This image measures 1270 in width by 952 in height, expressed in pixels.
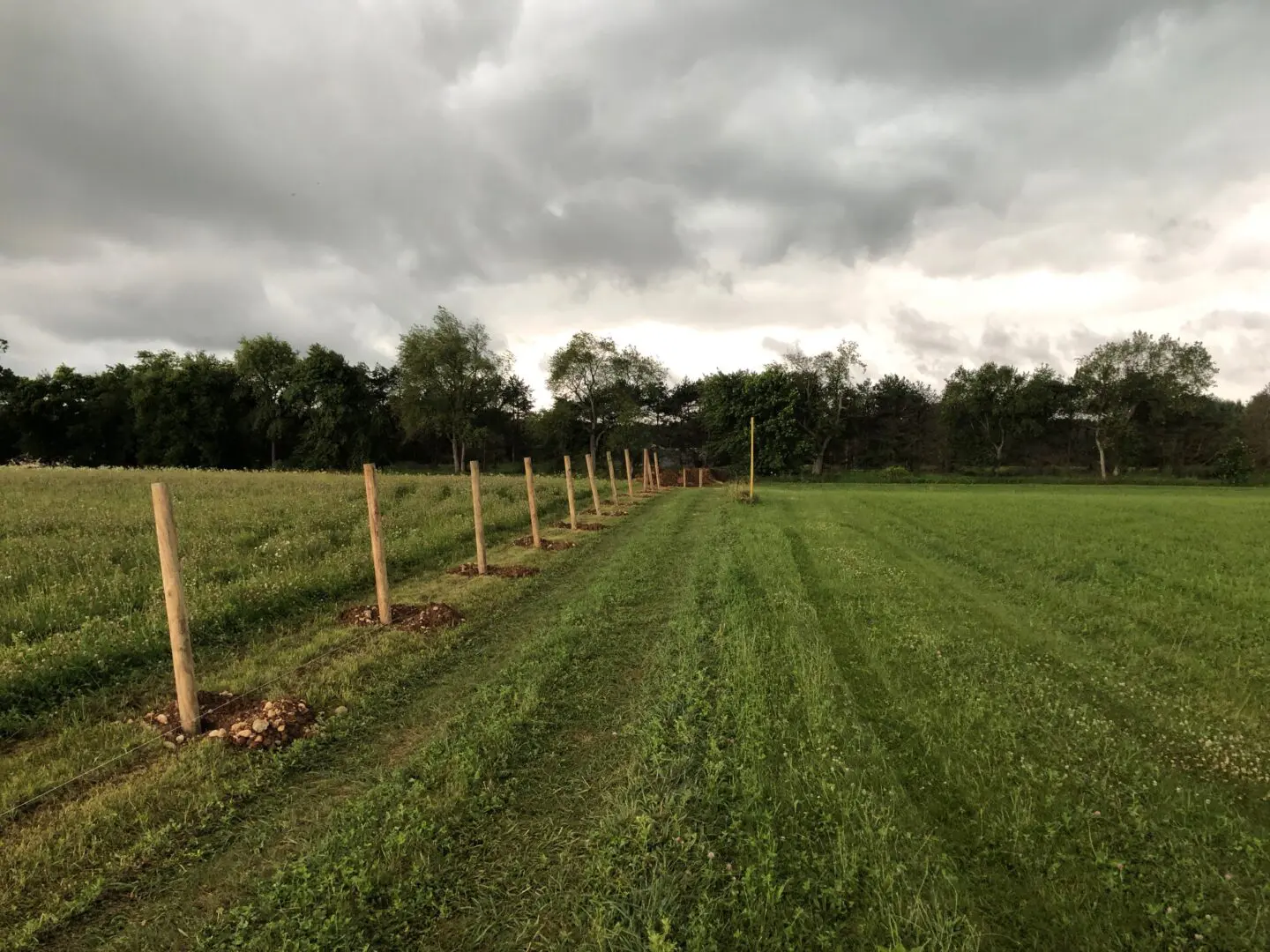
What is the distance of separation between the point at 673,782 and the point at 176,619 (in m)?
4.57

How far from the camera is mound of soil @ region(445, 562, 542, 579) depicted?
1110 centimetres

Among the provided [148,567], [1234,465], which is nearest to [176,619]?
[148,567]

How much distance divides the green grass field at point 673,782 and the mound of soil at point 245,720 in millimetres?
164

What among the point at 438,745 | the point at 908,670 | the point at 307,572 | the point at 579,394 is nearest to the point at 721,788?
the point at 438,745

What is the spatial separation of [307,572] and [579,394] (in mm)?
56164

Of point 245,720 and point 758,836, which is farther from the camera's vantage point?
point 245,720

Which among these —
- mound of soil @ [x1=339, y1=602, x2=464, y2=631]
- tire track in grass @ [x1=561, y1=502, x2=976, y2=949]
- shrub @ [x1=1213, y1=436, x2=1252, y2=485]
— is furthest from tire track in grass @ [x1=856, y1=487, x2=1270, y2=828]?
shrub @ [x1=1213, y1=436, x2=1252, y2=485]

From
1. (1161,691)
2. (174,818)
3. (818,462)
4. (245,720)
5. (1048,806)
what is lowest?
(1161,691)

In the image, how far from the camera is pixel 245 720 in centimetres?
499

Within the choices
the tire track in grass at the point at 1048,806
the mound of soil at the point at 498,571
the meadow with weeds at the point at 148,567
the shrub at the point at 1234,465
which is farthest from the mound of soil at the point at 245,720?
the shrub at the point at 1234,465

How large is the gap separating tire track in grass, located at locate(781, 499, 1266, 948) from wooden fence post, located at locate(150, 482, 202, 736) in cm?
587

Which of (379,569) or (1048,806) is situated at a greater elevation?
(379,569)

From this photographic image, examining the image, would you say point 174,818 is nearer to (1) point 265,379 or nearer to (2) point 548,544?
(2) point 548,544

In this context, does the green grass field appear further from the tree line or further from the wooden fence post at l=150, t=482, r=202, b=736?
the tree line
